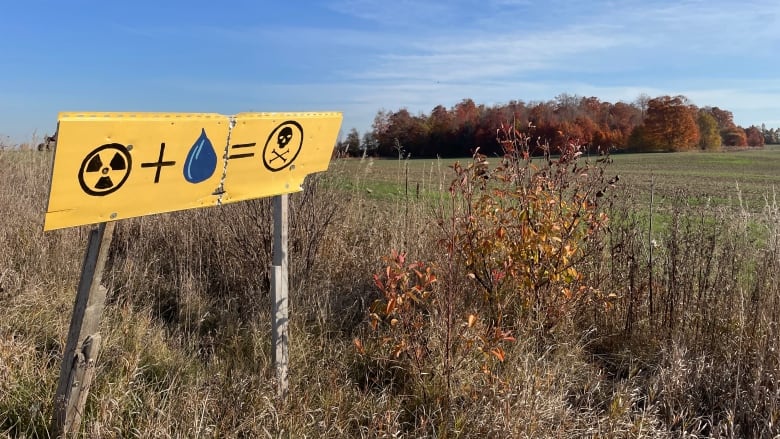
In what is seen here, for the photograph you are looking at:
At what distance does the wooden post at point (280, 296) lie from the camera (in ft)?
8.78

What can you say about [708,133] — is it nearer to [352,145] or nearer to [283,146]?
[352,145]

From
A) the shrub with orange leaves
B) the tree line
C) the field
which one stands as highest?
the tree line

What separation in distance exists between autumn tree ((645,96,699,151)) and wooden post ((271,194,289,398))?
54961mm

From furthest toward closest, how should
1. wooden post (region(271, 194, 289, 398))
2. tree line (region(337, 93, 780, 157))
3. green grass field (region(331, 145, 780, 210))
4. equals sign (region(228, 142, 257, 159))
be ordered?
tree line (region(337, 93, 780, 157)) → green grass field (region(331, 145, 780, 210)) → wooden post (region(271, 194, 289, 398)) → equals sign (region(228, 142, 257, 159))

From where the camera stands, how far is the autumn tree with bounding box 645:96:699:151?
51.2m

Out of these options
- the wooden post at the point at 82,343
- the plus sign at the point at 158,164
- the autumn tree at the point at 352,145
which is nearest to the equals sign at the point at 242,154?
the plus sign at the point at 158,164

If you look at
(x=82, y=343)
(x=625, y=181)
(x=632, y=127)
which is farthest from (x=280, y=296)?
(x=632, y=127)

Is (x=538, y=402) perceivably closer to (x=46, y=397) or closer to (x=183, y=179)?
(x=183, y=179)

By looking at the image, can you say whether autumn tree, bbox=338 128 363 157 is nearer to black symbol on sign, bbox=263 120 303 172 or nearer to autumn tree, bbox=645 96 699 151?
black symbol on sign, bbox=263 120 303 172

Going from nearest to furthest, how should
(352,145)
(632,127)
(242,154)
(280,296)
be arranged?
(242,154) → (280,296) → (352,145) → (632,127)


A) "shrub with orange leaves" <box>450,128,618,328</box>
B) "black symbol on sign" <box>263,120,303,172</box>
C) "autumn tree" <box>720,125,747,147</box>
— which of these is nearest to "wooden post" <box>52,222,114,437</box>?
"black symbol on sign" <box>263,120,303,172</box>

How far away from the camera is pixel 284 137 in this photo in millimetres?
2570

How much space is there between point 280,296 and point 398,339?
0.75 metres

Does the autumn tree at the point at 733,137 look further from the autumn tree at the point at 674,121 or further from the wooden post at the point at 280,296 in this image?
the wooden post at the point at 280,296
